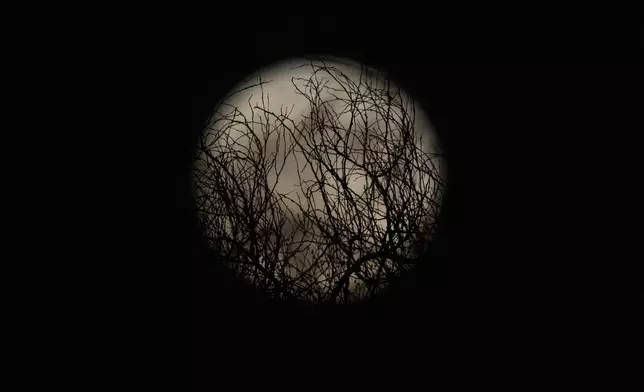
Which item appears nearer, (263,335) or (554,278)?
(263,335)

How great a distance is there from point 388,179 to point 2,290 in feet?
6.50

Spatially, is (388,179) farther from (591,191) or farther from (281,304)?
(591,191)

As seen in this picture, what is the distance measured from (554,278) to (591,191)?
0.63 m

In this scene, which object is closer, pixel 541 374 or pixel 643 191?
pixel 541 374

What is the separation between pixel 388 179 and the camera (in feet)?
7.72

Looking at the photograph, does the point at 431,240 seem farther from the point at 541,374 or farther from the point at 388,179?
the point at 541,374

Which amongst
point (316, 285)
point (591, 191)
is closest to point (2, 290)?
point (316, 285)

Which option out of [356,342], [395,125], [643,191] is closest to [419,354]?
[356,342]

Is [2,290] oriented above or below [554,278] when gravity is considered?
below

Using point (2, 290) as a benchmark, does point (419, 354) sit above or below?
below

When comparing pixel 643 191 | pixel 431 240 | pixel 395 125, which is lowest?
pixel 431 240

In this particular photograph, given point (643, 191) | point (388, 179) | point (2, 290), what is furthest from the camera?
point (643, 191)

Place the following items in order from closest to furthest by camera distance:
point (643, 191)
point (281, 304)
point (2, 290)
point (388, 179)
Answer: point (388, 179) → point (281, 304) → point (2, 290) → point (643, 191)

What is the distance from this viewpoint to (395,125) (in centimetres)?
241
